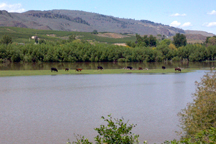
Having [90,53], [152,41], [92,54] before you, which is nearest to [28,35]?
[152,41]

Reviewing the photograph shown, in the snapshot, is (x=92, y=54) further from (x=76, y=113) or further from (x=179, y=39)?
(x=76, y=113)

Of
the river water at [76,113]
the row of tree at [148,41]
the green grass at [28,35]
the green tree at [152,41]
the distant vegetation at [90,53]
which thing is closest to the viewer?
the river water at [76,113]

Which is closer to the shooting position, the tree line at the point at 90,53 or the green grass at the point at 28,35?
the tree line at the point at 90,53

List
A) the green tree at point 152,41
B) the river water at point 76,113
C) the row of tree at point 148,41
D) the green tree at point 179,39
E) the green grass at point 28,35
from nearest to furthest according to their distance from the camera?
the river water at point 76,113 < the row of tree at point 148,41 < the green tree at point 152,41 < the green grass at point 28,35 < the green tree at point 179,39

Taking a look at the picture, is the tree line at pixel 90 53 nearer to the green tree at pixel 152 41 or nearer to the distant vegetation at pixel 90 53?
the distant vegetation at pixel 90 53

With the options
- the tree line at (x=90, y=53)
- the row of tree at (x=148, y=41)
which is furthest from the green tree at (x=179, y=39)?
the tree line at (x=90, y=53)

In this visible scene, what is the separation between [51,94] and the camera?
26.5 meters

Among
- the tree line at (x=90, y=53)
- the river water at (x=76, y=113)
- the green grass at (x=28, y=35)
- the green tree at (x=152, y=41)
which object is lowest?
the river water at (x=76, y=113)

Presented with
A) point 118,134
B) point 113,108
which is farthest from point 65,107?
point 118,134

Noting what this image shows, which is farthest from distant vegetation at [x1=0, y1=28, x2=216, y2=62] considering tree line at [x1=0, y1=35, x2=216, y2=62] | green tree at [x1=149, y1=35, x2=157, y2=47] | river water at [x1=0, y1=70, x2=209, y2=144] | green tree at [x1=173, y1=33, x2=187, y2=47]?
river water at [x1=0, y1=70, x2=209, y2=144]

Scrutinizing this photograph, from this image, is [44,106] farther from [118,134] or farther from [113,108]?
[118,134]

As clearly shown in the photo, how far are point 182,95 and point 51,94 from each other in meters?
11.7

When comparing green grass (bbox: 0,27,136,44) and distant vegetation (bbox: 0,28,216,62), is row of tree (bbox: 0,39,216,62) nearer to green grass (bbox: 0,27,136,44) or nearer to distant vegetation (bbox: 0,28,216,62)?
distant vegetation (bbox: 0,28,216,62)

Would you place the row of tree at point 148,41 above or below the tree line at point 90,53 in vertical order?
above
